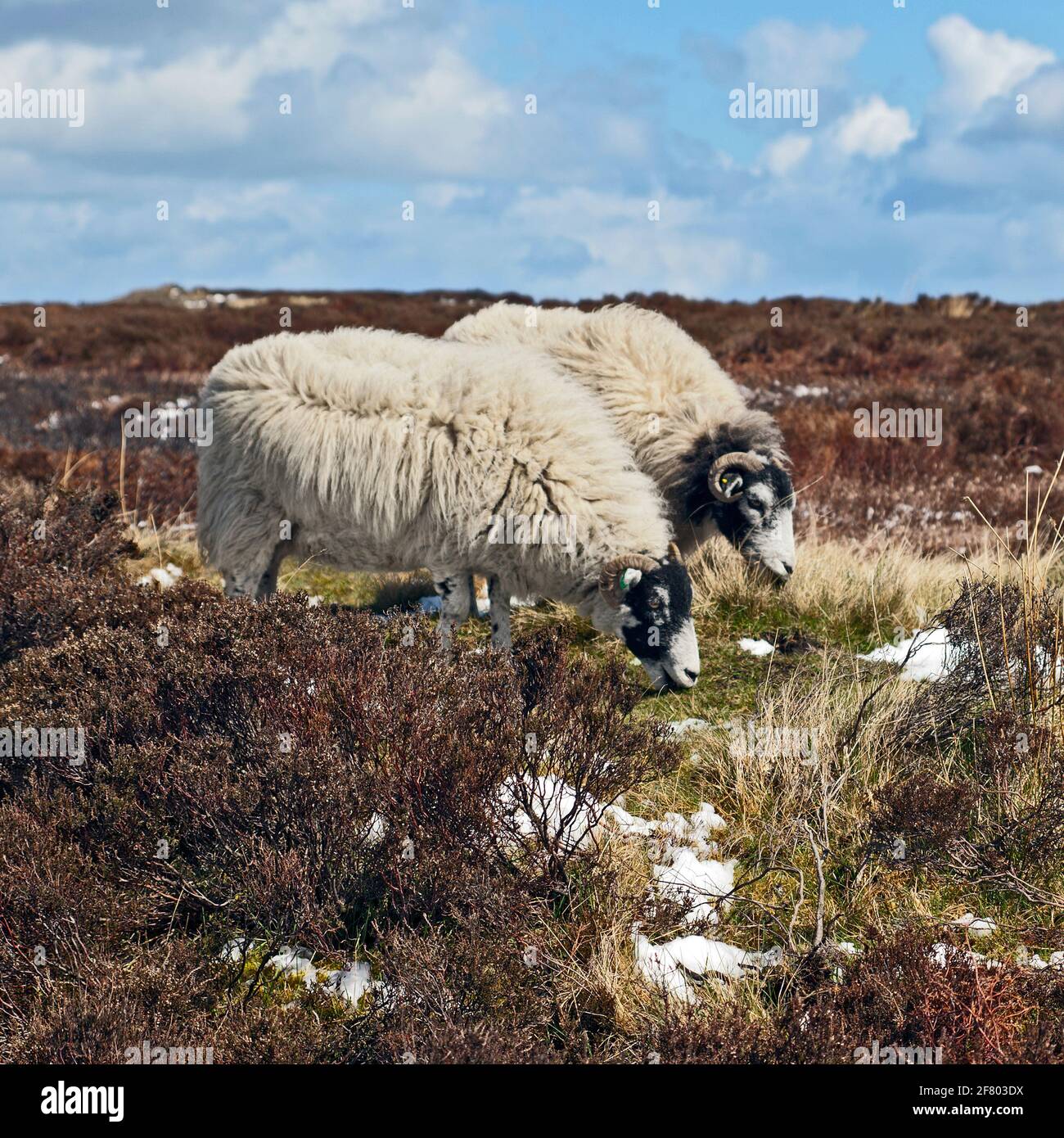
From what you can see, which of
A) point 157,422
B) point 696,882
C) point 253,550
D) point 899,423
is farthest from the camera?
point 899,423

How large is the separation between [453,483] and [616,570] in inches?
39.4

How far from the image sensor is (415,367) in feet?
22.1

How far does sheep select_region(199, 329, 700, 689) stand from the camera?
6.18 meters

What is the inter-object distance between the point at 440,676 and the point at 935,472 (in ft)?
33.8

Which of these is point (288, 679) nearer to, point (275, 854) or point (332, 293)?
point (275, 854)

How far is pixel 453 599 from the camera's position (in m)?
6.51

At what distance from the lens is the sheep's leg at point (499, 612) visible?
6.56 m

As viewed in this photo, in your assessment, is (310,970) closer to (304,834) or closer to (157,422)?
(304,834)

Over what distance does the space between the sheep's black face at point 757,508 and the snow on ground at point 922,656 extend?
3.27 feet

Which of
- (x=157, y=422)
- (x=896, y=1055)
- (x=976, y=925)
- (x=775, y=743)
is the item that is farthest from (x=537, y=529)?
(x=157, y=422)

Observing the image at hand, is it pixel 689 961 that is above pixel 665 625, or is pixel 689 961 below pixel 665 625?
below

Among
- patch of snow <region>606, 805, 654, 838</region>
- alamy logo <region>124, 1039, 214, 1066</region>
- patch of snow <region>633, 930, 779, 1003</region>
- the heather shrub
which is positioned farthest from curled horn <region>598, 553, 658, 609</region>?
alamy logo <region>124, 1039, 214, 1066</region>

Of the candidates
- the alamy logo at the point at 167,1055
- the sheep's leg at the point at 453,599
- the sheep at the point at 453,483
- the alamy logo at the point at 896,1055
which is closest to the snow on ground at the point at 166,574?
the sheep at the point at 453,483
